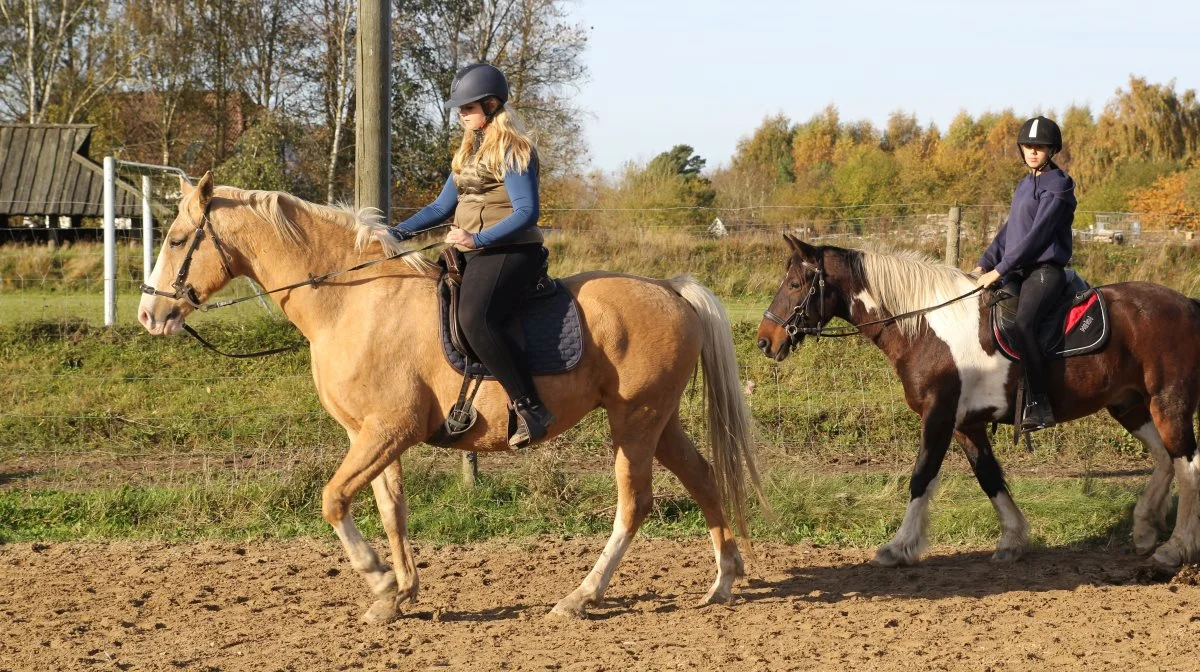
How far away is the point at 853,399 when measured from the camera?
10625mm

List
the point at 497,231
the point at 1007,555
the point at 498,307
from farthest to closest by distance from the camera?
Result: 1. the point at 1007,555
2. the point at 498,307
3. the point at 497,231

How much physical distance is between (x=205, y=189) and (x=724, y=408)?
2819mm

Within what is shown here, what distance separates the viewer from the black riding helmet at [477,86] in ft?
16.6

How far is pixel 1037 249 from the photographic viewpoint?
6.17 m

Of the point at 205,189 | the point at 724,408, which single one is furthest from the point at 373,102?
the point at 724,408

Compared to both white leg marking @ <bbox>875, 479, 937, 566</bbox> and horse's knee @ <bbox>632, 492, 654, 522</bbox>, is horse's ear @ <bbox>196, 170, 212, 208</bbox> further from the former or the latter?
white leg marking @ <bbox>875, 479, 937, 566</bbox>

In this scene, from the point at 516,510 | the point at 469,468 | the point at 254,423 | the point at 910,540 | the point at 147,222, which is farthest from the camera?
the point at 147,222

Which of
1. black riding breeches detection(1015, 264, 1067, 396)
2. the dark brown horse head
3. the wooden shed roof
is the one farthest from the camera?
the wooden shed roof

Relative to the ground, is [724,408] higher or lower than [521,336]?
lower

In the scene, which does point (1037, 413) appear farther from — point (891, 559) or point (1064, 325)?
point (891, 559)

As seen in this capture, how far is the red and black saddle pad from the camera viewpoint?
6285 mm

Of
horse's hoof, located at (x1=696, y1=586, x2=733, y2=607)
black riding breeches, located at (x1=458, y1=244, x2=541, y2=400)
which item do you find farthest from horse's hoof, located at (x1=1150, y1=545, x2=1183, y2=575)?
black riding breeches, located at (x1=458, y1=244, x2=541, y2=400)

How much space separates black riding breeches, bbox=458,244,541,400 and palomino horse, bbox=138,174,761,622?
0.57ft

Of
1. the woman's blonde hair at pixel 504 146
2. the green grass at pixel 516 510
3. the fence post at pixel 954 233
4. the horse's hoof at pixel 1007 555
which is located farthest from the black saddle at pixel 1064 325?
the fence post at pixel 954 233
